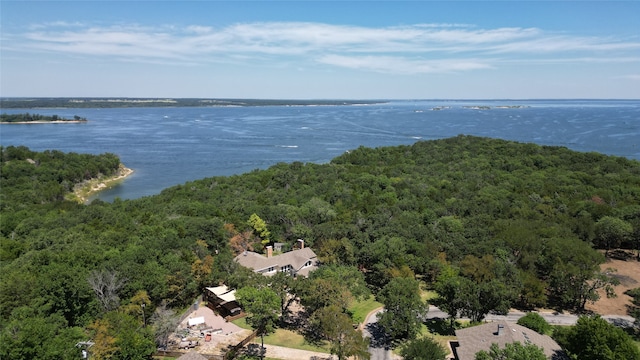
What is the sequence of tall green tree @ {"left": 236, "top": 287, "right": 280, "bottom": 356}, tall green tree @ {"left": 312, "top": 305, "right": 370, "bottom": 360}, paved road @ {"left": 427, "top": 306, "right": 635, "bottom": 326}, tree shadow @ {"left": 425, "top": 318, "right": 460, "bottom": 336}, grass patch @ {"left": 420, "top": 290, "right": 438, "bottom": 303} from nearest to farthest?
tall green tree @ {"left": 312, "top": 305, "right": 370, "bottom": 360} < tall green tree @ {"left": 236, "top": 287, "right": 280, "bottom": 356} < tree shadow @ {"left": 425, "top": 318, "right": 460, "bottom": 336} < paved road @ {"left": 427, "top": 306, "right": 635, "bottom": 326} < grass patch @ {"left": 420, "top": 290, "right": 438, "bottom": 303}

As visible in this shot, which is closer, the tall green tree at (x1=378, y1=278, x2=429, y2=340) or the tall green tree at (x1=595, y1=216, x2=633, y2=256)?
the tall green tree at (x1=378, y1=278, x2=429, y2=340)

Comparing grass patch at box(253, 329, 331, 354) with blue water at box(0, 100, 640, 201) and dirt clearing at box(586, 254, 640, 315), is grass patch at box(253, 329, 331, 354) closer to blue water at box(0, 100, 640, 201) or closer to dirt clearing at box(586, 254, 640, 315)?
dirt clearing at box(586, 254, 640, 315)

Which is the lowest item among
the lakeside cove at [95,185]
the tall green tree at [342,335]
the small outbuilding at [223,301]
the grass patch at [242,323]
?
the lakeside cove at [95,185]

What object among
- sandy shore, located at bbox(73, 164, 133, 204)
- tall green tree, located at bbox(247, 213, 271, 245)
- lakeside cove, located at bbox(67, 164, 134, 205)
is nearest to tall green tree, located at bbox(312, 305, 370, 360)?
tall green tree, located at bbox(247, 213, 271, 245)

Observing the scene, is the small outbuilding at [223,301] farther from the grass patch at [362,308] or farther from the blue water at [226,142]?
the blue water at [226,142]

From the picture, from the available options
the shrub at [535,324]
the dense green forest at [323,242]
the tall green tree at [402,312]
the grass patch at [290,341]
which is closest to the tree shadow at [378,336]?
the tall green tree at [402,312]
